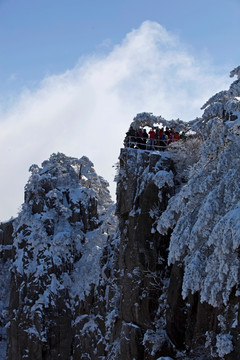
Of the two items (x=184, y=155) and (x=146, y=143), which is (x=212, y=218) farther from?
(x=146, y=143)

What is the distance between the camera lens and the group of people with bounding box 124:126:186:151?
1142 inches

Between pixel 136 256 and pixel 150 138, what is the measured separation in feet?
22.3

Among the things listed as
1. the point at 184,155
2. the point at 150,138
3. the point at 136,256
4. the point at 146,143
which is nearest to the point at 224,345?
the point at 136,256

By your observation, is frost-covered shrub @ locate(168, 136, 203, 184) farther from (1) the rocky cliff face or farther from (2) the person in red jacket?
(2) the person in red jacket

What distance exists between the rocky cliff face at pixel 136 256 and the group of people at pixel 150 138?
49.9 inches

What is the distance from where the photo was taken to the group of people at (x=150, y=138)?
29.0 metres

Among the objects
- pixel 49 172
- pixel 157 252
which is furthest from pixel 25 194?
pixel 157 252

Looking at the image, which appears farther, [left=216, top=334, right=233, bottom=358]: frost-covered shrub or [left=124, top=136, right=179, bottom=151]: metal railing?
[left=124, top=136, right=179, bottom=151]: metal railing

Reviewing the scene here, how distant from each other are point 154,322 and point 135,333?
3.77 ft

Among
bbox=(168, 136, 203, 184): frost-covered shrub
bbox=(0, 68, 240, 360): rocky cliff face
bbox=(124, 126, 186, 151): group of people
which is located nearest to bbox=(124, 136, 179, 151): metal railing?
bbox=(124, 126, 186, 151): group of people

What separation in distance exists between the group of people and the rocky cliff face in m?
1.27

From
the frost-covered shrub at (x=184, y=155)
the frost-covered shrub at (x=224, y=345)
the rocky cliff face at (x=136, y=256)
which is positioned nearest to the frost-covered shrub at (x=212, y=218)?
the rocky cliff face at (x=136, y=256)

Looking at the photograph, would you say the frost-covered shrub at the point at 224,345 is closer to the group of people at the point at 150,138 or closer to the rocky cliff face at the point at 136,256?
the rocky cliff face at the point at 136,256

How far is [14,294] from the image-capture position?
38469 millimetres
